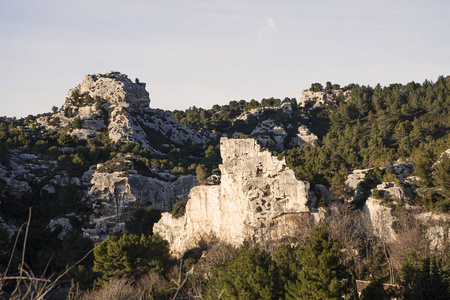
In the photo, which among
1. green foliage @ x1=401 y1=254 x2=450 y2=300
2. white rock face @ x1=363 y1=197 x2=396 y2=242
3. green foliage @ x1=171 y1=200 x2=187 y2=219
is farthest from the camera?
green foliage @ x1=171 y1=200 x2=187 y2=219

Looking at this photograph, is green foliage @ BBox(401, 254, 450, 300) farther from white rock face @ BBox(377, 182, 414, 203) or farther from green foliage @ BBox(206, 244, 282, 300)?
white rock face @ BBox(377, 182, 414, 203)

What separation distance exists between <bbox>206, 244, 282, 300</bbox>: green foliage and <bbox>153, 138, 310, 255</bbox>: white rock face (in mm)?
12506

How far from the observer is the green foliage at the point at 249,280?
24.2 meters

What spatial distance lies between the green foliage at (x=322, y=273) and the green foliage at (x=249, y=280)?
210 cm

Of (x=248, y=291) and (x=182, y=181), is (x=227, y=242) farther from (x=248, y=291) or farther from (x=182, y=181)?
(x=182, y=181)

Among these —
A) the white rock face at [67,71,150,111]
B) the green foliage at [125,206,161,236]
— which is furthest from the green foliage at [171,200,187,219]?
the white rock face at [67,71,150,111]

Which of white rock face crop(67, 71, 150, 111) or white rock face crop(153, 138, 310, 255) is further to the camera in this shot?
white rock face crop(67, 71, 150, 111)

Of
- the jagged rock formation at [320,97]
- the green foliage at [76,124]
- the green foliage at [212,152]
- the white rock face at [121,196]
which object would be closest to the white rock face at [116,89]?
the green foliage at [76,124]

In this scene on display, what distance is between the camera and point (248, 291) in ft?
79.7

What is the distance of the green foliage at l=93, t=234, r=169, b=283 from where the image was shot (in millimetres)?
39688

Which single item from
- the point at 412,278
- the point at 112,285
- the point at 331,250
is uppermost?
the point at 331,250

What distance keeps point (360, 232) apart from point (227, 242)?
42.3ft

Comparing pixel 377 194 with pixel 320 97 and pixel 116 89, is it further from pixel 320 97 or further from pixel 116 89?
pixel 320 97

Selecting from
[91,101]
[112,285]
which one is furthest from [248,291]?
[91,101]
